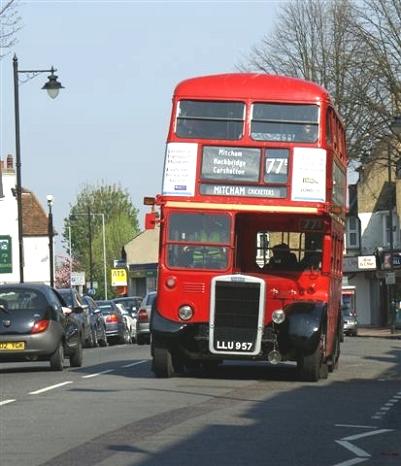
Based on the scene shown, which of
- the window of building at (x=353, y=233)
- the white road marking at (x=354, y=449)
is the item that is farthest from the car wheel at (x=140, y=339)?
the window of building at (x=353, y=233)

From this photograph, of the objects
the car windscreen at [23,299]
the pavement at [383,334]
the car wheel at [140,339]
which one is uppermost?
the car windscreen at [23,299]

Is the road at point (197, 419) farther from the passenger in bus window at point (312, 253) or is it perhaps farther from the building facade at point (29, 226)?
the building facade at point (29, 226)

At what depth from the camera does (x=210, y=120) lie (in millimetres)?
20344

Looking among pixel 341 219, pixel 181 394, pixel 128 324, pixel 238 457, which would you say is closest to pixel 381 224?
pixel 128 324

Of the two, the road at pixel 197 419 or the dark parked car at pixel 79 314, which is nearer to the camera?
the road at pixel 197 419

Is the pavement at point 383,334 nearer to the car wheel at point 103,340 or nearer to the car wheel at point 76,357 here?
the car wheel at point 103,340

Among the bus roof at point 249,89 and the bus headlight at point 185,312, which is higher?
the bus roof at point 249,89

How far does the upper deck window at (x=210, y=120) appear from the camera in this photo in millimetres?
20328

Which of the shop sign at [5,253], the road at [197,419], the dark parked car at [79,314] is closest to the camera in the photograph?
the road at [197,419]

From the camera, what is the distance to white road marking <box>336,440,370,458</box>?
37.7 ft

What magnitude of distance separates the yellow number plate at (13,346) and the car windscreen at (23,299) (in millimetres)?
700

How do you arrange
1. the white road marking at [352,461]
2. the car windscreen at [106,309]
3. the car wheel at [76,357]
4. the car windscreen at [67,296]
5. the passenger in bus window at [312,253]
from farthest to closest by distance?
the car windscreen at [106,309] < the car windscreen at [67,296] < the car wheel at [76,357] < the passenger in bus window at [312,253] < the white road marking at [352,461]

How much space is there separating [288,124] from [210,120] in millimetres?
1233

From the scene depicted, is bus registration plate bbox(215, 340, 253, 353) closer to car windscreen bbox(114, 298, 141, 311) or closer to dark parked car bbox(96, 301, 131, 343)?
dark parked car bbox(96, 301, 131, 343)
